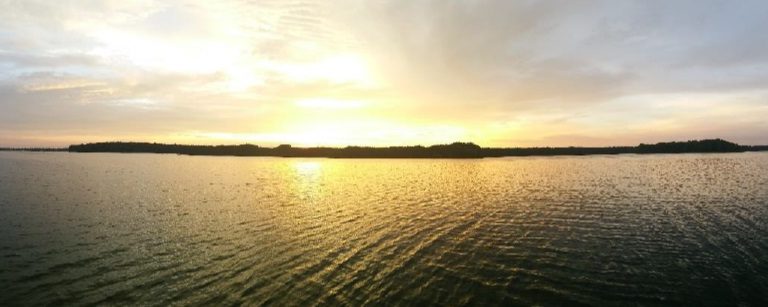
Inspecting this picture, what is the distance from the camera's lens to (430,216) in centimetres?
4184

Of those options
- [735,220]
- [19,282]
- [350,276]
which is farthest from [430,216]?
[19,282]

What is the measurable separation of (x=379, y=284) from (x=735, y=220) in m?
35.2

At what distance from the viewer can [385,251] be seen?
28.4m

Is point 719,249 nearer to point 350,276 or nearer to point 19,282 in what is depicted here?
point 350,276

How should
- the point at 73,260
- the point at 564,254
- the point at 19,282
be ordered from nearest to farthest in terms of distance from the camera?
the point at 19,282, the point at 73,260, the point at 564,254

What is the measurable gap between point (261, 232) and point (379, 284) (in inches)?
646

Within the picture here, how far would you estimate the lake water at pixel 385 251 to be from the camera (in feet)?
66.1

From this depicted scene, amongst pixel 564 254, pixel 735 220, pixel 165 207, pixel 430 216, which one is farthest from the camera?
pixel 165 207

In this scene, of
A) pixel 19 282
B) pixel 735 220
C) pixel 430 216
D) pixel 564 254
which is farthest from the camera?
pixel 430 216

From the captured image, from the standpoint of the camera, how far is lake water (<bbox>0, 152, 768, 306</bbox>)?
66.1ft

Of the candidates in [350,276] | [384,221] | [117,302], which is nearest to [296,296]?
[350,276]

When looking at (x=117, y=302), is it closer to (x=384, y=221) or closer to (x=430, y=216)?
(x=384, y=221)

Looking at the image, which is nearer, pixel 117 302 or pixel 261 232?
pixel 117 302

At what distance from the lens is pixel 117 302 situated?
62.2 feet
